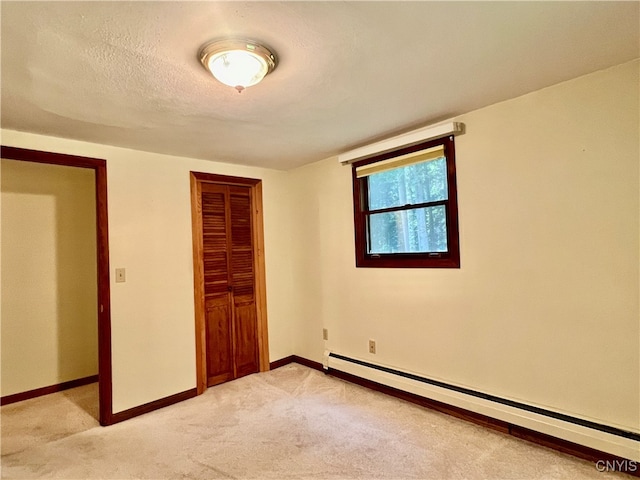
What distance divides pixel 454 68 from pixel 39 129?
2771 mm

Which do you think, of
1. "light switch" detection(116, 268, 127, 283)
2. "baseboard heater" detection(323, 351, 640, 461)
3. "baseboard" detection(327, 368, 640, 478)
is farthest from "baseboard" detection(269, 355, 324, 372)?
"light switch" detection(116, 268, 127, 283)

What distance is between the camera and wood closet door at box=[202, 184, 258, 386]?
3441 mm

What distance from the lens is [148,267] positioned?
2988 mm

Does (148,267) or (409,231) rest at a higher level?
(409,231)

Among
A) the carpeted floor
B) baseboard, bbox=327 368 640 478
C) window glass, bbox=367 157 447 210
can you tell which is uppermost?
window glass, bbox=367 157 447 210

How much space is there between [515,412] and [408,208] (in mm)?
1647

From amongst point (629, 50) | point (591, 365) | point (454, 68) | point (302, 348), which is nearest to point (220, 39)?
point (454, 68)

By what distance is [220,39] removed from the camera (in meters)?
1.45

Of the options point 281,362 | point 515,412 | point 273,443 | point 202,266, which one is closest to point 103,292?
point 202,266

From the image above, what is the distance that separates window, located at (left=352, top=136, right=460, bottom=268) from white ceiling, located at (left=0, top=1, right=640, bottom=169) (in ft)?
1.17

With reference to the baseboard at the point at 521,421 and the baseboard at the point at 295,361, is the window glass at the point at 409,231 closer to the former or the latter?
the baseboard at the point at 521,421

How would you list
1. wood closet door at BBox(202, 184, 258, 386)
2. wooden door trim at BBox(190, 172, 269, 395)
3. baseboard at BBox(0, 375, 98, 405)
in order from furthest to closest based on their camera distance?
wood closet door at BBox(202, 184, 258, 386), wooden door trim at BBox(190, 172, 269, 395), baseboard at BBox(0, 375, 98, 405)

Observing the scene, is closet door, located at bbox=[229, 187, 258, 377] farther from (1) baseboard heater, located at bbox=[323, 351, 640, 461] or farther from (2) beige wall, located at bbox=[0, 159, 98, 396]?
(2) beige wall, located at bbox=[0, 159, 98, 396]

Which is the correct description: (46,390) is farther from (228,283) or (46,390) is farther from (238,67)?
(238,67)
